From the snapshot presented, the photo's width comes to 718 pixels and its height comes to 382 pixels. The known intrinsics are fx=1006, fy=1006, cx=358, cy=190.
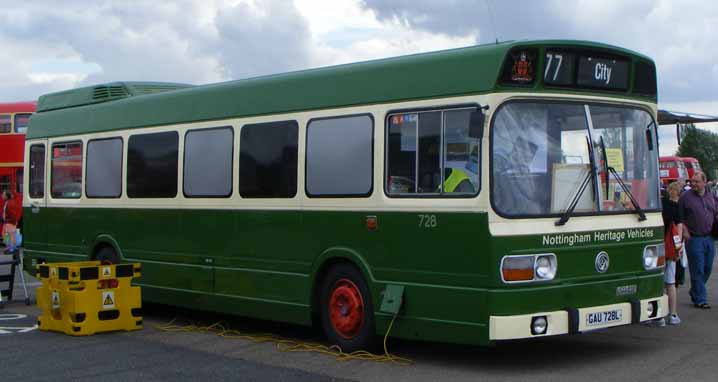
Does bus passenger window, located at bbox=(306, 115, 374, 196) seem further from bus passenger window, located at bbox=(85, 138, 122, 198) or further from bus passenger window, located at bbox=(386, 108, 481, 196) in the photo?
bus passenger window, located at bbox=(85, 138, 122, 198)

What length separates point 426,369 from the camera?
30.3 ft

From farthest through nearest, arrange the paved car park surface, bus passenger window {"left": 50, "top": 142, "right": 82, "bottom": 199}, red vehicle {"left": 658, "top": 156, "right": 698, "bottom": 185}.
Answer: red vehicle {"left": 658, "top": 156, "right": 698, "bottom": 185}
bus passenger window {"left": 50, "top": 142, "right": 82, "bottom": 199}
the paved car park surface

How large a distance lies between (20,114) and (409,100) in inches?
970

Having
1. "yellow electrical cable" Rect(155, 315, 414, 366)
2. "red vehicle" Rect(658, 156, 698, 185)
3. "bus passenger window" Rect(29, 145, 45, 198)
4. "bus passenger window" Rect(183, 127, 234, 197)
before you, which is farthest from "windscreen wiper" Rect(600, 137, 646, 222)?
"red vehicle" Rect(658, 156, 698, 185)

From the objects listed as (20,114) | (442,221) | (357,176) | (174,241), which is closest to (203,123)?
(174,241)

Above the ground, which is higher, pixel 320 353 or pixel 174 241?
pixel 174 241

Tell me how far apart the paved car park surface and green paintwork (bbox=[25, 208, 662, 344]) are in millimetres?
511

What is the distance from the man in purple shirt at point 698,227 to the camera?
12.8 metres

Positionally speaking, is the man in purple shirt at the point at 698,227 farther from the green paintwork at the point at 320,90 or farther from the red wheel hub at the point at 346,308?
the red wheel hub at the point at 346,308

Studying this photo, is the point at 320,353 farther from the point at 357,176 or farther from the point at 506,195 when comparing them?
the point at 506,195

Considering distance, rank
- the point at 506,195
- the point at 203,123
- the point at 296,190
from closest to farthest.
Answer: the point at 506,195, the point at 296,190, the point at 203,123

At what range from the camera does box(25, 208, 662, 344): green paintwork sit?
8.70 m

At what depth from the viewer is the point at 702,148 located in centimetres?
14412

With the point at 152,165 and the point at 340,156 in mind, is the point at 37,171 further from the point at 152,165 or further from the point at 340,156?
the point at 340,156
